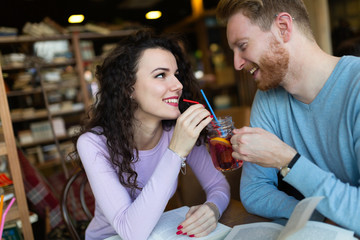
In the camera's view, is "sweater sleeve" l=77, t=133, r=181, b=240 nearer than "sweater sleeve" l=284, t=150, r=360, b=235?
No

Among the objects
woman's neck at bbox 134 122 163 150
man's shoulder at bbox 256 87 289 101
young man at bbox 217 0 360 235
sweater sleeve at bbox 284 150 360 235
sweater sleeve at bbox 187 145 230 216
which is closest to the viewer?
sweater sleeve at bbox 284 150 360 235

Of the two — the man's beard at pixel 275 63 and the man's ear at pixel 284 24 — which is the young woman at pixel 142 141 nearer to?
the man's beard at pixel 275 63

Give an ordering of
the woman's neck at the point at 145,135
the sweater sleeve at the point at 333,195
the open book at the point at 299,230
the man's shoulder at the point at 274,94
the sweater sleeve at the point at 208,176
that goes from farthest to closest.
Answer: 1. the woman's neck at the point at 145,135
2. the sweater sleeve at the point at 208,176
3. the man's shoulder at the point at 274,94
4. the sweater sleeve at the point at 333,195
5. the open book at the point at 299,230

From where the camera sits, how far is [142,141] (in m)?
1.75

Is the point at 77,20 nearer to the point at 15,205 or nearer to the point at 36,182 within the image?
the point at 36,182

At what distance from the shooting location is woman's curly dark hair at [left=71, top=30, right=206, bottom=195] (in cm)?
159

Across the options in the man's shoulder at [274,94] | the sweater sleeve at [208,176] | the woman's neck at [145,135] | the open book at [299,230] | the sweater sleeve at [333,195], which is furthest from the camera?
the woman's neck at [145,135]

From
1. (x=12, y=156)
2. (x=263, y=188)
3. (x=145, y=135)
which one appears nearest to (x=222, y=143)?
(x=263, y=188)

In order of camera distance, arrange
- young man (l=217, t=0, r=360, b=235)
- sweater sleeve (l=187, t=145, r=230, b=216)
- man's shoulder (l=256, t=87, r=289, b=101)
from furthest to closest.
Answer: sweater sleeve (l=187, t=145, r=230, b=216), man's shoulder (l=256, t=87, r=289, b=101), young man (l=217, t=0, r=360, b=235)

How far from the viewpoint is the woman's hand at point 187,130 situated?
1.31 meters

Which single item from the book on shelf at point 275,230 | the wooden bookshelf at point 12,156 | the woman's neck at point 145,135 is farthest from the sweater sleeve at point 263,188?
the wooden bookshelf at point 12,156

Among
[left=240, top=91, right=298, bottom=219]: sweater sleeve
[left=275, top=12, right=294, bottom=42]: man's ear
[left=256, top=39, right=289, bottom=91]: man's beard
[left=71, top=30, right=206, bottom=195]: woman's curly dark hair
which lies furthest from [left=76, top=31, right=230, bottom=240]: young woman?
[left=275, top=12, right=294, bottom=42]: man's ear

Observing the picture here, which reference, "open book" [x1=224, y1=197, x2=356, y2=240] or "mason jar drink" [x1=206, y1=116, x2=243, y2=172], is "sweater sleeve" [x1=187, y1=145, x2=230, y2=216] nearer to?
"mason jar drink" [x1=206, y1=116, x2=243, y2=172]

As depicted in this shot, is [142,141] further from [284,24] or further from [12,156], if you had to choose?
[284,24]
